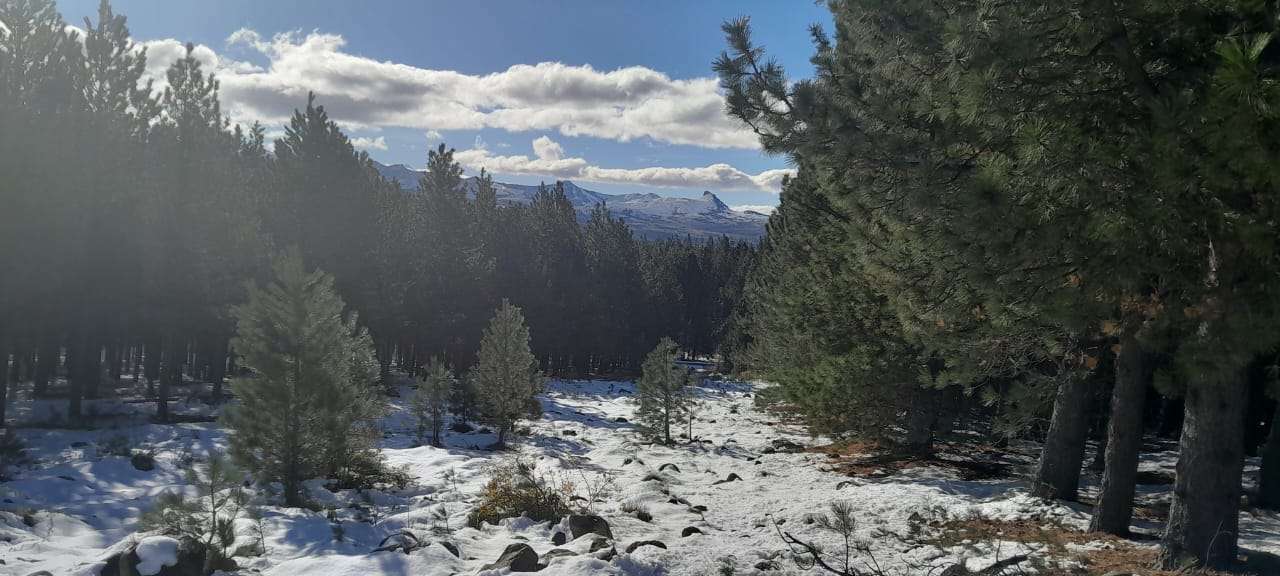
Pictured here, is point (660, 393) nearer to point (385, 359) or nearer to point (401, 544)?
point (401, 544)

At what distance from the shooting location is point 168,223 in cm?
2164

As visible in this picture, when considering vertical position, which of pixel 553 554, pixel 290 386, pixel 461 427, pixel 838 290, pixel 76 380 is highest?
pixel 838 290

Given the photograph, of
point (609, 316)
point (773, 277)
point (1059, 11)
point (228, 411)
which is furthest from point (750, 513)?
point (609, 316)

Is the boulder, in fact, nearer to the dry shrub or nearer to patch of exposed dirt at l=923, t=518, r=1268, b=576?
the dry shrub

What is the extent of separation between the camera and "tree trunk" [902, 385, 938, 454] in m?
12.6

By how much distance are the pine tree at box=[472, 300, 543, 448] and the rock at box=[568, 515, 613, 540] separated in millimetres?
13647

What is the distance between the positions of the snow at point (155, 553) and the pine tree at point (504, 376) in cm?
1504

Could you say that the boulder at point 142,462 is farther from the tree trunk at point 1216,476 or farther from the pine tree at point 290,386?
the tree trunk at point 1216,476

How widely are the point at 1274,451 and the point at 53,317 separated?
91.1 feet

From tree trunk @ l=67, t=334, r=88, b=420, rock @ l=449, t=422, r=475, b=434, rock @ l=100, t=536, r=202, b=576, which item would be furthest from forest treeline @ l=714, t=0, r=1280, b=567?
tree trunk @ l=67, t=334, r=88, b=420

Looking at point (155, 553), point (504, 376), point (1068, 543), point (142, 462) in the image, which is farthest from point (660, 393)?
point (155, 553)

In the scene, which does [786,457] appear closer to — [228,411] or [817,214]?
[817,214]

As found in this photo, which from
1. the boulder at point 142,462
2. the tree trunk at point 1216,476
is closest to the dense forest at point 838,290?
the tree trunk at point 1216,476

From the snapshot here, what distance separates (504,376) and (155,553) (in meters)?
15.7
